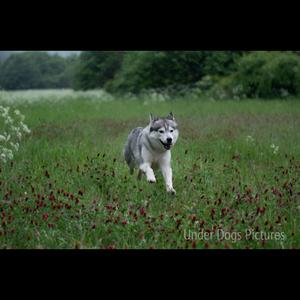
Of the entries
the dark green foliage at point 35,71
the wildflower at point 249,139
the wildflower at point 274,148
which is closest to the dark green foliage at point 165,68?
the dark green foliage at point 35,71

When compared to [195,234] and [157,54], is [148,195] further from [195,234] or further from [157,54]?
[157,54]

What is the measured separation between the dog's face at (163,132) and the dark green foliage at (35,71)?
1.61 metres

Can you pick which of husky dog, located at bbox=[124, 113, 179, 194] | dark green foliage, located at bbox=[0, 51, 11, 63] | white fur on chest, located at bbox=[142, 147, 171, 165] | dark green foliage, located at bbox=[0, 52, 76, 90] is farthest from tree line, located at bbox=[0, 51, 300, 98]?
white fur on chest, located at bbox=[142, 147, 171, 165]

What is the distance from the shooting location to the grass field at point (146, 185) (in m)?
5.14

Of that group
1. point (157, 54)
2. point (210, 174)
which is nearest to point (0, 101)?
point (210, 174)

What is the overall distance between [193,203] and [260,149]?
97.6 inches

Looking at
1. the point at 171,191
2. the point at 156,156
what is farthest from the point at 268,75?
the point at 171,191

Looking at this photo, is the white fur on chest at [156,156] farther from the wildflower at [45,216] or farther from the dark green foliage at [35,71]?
the wildflower at [45,216]

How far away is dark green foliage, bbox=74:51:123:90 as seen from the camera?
7.73 m

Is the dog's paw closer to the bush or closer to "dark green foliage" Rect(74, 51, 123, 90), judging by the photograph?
"dark green foliage" Rect(74, 51, 123, 90)

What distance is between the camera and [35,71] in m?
7.42

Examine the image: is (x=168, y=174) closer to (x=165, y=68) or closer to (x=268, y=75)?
(x=268, y=75)

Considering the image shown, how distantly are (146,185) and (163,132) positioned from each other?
0.76m
